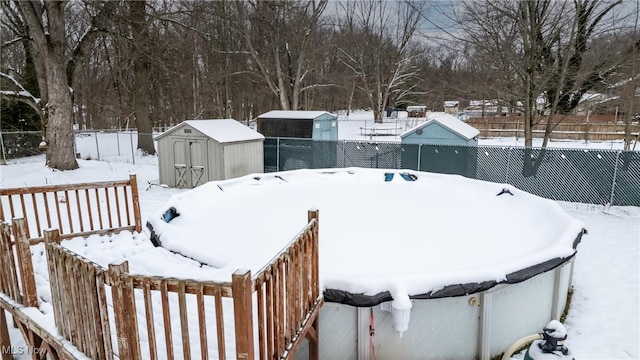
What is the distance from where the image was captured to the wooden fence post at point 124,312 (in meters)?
1.98

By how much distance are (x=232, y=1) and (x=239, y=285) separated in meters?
19.2

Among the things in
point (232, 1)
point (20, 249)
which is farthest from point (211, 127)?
point (232, 1)

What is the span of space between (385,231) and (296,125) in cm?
877

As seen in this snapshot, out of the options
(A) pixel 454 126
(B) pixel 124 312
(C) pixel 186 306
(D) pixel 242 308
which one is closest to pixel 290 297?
(C) pixel 186 306

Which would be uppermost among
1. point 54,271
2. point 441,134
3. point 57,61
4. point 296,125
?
point 57,61

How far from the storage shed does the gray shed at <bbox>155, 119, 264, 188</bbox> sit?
161 inches

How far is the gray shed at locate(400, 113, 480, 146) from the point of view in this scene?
10.0 meters

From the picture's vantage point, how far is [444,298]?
123 inches

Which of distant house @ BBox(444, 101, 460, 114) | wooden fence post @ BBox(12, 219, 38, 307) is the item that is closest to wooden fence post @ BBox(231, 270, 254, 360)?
wooden fence post @ BBox(12, 219, 38, 307)

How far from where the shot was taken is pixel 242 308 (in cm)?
180

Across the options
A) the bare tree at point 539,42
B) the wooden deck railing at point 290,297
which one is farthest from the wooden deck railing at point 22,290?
the bare tree at point 539,42

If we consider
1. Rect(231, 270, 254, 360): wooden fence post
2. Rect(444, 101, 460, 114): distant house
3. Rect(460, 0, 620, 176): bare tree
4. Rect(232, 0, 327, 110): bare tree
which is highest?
Rect(232, 0, 327, 110): bare tree

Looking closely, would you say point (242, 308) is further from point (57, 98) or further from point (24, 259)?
point (57, 98)

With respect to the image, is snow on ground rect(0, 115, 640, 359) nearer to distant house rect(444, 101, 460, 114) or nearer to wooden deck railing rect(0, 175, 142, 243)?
wooden deck railing rect(0, 175, 142, 243)
